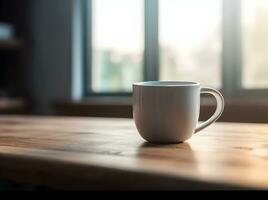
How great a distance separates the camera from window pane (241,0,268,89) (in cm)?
215

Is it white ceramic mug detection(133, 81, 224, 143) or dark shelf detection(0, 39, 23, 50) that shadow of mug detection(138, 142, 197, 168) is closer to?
white ceramic mug detection(133, 81, 224, 143)

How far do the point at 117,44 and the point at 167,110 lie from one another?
6.34ft

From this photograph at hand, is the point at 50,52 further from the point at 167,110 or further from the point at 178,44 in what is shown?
the point at 167,110

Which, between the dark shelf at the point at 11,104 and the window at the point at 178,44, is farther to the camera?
the dark shelf at the point at 11,104

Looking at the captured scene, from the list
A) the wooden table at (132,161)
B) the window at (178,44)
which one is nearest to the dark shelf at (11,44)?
the window at (178,44)

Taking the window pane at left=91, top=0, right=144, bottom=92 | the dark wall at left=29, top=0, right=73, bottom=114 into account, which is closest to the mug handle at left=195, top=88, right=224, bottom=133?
the window pane at left=91, top=0, right=144, bottom=92

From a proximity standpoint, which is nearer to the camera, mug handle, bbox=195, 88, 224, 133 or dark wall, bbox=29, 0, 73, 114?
mug handle, bbox=195, 88, 224, 133

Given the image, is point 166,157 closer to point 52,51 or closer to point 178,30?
point 178,30

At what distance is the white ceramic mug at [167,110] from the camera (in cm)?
72

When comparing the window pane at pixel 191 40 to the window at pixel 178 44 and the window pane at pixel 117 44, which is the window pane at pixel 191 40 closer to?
the window at pixel 178 44

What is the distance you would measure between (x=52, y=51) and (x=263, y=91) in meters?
1.28

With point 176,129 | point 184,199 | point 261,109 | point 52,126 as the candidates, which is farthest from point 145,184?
point 261,109

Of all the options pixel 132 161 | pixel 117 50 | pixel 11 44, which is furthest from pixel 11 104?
pixel 132 161

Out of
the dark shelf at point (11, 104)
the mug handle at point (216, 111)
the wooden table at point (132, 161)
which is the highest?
the mug handle at point (216, 111)
